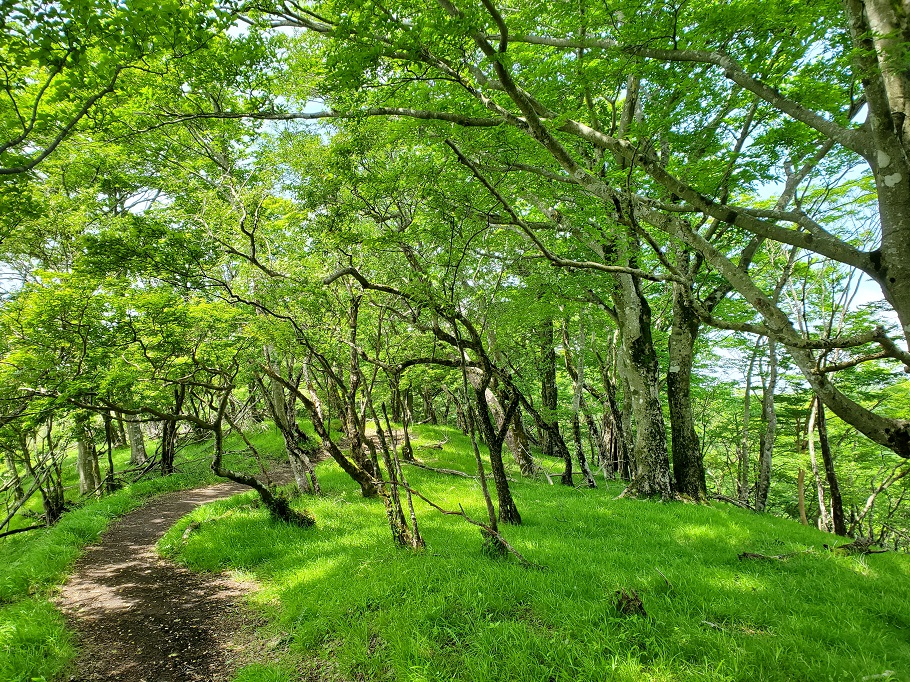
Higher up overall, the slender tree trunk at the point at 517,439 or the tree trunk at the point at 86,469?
the tree trunk at the point at 86,469

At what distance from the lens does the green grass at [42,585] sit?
4.75m

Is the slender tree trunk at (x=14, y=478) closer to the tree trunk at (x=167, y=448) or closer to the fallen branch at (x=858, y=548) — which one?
the tree trunk at (x=167, y=448)

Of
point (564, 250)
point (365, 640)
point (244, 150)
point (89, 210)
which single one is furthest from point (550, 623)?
point (89, 210)

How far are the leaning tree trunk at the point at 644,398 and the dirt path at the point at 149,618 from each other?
9.03 meters

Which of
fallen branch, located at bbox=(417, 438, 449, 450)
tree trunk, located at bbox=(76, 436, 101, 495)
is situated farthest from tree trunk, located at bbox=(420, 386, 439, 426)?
tree trunk, located at bbox=(76, 436, 101, 495)

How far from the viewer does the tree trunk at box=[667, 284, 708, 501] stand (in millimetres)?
10367

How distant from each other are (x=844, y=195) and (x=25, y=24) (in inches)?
576

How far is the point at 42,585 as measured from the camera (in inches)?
276

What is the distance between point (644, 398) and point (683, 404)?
44.1 inches

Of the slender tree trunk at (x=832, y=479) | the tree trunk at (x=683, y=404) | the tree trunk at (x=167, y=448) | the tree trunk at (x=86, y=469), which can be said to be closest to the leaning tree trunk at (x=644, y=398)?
the tree trunk at (x=683, y=404)

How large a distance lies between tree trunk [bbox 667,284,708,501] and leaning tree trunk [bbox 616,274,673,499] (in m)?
0.47

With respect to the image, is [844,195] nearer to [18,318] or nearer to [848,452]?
[848,452]

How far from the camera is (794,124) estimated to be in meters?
6.72

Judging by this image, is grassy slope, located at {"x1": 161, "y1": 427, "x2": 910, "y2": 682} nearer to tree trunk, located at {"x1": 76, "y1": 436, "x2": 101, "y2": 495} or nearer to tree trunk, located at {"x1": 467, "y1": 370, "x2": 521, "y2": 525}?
tree trunk, located at {"x1": 467, "y1": 370, "x2": 521, "y2": 525}
